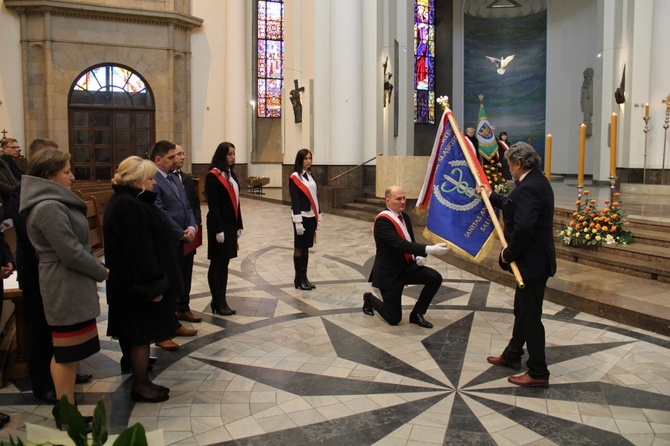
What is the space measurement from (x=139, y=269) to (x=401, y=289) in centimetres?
283

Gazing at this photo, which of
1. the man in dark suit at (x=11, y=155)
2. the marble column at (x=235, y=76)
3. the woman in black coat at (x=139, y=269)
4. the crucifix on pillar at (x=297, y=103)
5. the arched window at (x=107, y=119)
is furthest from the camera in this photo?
the marble column at (x=235, y=76)

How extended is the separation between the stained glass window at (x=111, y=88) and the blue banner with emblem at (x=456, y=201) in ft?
59.5

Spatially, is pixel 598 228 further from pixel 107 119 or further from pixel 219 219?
pixel 107 119

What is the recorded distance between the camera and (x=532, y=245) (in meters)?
4.30

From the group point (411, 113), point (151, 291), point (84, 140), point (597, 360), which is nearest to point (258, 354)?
point (151, 291)

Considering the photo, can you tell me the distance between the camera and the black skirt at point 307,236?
24.1 ft

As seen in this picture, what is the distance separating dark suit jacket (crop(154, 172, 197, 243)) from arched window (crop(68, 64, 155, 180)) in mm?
16736

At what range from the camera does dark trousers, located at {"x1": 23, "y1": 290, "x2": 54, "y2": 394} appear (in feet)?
13.0

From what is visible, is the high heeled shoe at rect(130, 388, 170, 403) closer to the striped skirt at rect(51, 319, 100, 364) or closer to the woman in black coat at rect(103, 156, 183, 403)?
the woman in black coat at rect(103, 156, 183, 403)

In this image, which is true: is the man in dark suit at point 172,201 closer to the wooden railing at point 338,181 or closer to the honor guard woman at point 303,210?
the honor guard woman at point 303,210

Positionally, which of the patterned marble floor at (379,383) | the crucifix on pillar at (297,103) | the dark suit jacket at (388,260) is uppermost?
the crucifix on pillar at (297,103)

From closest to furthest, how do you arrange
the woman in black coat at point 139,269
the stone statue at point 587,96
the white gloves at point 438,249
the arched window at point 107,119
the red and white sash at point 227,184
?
the woman in black coat at point 139,269 < the white gloves at point 438,249 < the red and white sash at point 227,184 < the arched window at point 107,119 < the stone statue at point 587,96

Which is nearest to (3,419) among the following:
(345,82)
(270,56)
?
(345,82)

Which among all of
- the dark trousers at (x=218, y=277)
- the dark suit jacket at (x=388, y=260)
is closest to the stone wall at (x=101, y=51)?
the dark trousers at (x=218, y=277)
